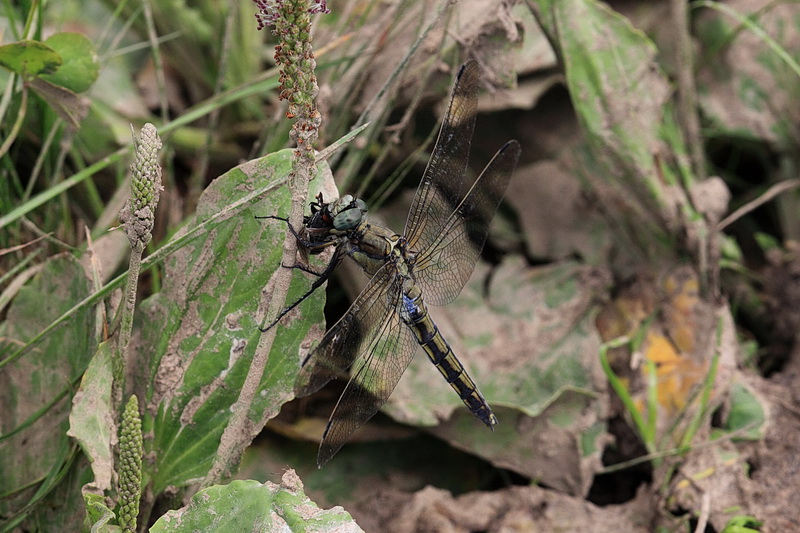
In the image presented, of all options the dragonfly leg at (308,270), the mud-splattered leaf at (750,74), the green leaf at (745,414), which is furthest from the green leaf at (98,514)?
the mud-splattered leaf at (750,74)

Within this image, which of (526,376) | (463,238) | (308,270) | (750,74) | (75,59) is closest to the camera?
(308,270)

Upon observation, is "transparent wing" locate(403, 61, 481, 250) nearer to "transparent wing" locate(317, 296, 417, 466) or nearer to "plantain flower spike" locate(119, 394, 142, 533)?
"transparent wing" locate(317, 296, 417, 466)

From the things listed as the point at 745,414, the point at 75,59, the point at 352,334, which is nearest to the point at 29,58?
the point at 75,59

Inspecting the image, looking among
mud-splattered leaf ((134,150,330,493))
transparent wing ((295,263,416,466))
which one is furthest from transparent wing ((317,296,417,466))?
mud-splattered leaf ((134,150,330,493))

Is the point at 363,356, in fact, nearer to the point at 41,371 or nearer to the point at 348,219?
the point at 348,219

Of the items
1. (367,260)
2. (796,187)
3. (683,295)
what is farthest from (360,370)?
(796,187)

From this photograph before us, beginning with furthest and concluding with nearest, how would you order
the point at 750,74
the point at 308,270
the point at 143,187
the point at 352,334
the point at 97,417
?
the point at 750,74 → the point at 352,334 → the point at 308,270 → the point at 97,417 → the point at 143,187
